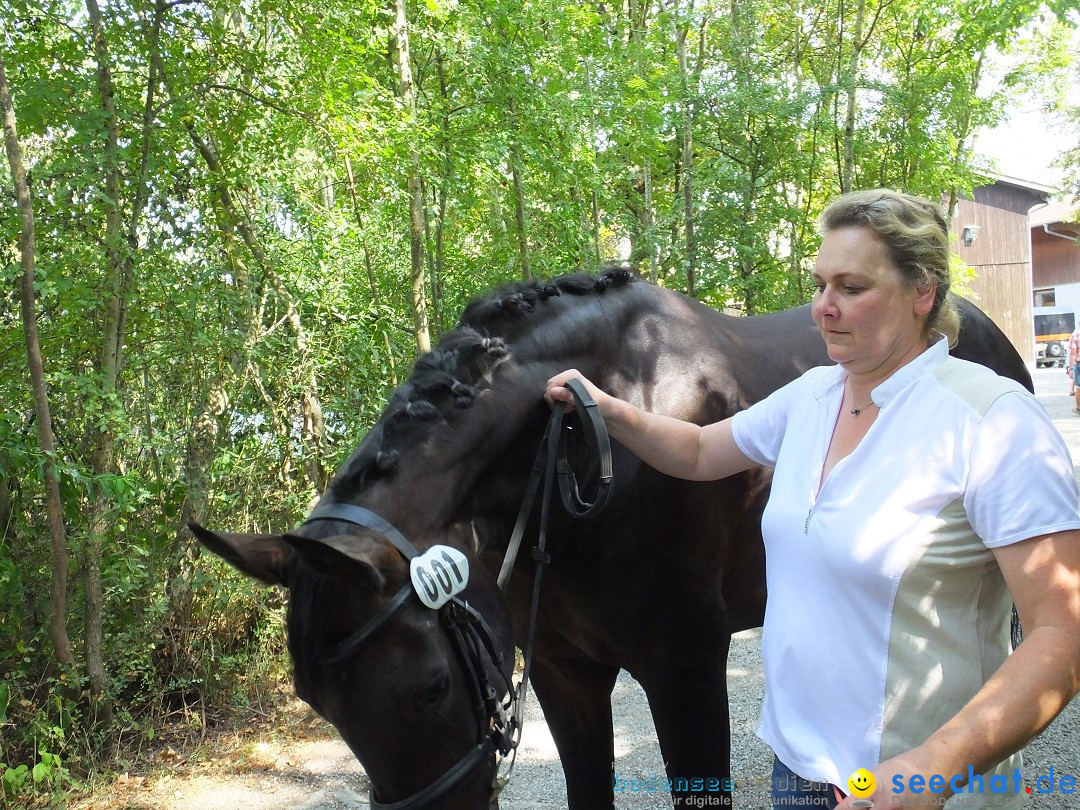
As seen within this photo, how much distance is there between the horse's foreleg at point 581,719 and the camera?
8.79ft

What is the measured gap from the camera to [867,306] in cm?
154

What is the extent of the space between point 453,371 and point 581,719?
1346 millimetres

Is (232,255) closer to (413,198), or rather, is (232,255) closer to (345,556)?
(413,198)

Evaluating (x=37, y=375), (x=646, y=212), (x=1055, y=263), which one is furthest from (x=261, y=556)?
(x=1055, y=263)

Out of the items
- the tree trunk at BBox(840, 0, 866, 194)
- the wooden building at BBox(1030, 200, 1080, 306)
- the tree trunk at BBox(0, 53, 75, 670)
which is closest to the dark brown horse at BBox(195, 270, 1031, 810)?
the tree trunk at BBox(0, 53, 75, 670)

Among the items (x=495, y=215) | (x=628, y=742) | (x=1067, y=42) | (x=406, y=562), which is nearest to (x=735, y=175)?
(x=495, y=215)

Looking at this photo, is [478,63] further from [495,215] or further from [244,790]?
[244,790]

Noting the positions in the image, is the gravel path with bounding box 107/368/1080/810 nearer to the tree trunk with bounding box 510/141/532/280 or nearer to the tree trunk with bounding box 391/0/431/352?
the tree trunk with bounding box 391/0/431/352

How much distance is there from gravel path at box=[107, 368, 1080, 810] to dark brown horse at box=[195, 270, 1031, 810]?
1.37 meters

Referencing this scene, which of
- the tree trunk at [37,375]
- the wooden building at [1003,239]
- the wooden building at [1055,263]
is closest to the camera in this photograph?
the tree trunk at [37,375]

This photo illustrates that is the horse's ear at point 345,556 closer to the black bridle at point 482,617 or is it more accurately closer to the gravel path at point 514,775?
the black bridle at point 482,617

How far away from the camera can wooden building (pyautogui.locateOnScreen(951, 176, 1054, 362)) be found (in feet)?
105

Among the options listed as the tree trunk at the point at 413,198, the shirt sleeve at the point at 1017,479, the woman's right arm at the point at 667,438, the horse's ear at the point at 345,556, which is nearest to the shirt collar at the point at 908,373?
the shirt sleeve at the point at 1017,479

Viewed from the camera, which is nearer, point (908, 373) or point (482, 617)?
point (908, 373)
